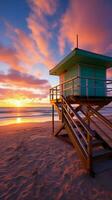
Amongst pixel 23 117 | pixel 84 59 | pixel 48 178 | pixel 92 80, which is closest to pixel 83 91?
pixel 92 80

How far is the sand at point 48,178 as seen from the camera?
390 cm

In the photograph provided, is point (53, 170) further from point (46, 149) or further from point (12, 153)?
point (12, 153)

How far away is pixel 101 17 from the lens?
350 inches

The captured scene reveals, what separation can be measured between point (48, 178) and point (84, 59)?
317 inches

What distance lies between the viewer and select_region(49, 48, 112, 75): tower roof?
8774mm

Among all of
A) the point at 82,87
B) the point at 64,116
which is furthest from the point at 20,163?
the point at 82,87

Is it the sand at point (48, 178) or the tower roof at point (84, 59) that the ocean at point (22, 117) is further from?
the sand at point (48, 178)

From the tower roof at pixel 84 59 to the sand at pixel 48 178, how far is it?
20.7ft

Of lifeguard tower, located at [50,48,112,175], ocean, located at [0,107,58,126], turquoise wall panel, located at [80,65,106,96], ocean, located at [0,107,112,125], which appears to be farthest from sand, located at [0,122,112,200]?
ocean, located at [0,107,112,125]

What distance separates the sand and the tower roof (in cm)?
631

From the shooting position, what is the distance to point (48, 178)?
4688 millimetres

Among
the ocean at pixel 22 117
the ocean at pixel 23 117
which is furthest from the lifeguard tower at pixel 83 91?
the ocean at pixel 23 117

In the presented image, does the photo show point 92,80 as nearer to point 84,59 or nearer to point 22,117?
point 84,59

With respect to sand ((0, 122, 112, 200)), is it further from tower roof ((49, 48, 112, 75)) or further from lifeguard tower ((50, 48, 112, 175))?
tower roof ((49, 48, 112, 75))
